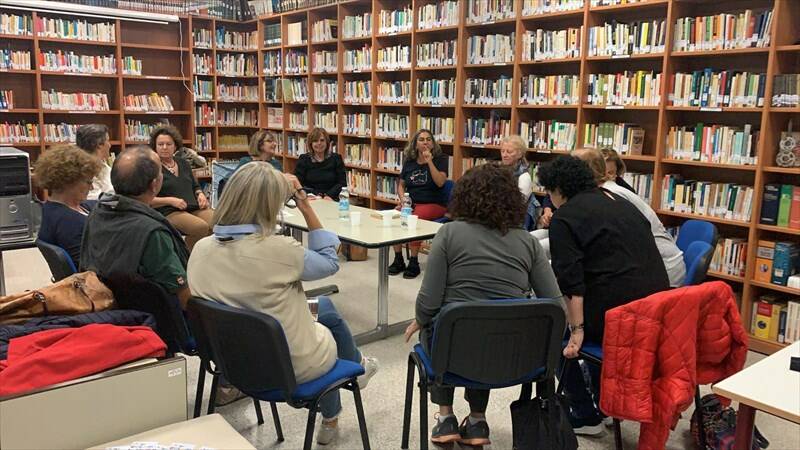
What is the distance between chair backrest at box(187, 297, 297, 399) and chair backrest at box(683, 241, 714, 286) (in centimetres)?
194

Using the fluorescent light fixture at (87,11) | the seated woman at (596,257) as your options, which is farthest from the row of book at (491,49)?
the fluorescent light fixture at (87,11)

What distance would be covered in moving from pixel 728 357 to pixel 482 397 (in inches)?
37.7

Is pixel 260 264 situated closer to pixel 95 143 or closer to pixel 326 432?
pixel 326 432

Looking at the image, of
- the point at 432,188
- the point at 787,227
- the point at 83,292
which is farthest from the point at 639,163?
the point at 83,292

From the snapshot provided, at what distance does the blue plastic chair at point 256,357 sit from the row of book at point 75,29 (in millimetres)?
5969

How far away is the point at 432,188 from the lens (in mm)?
5477

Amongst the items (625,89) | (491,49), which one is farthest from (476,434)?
(491,49)

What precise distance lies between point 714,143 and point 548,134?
4.30ft

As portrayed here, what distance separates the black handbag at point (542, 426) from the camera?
2.29 m

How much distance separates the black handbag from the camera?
2295 mm

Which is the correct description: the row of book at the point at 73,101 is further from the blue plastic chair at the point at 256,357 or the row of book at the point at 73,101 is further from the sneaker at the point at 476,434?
the sneaker at the point at 476,434

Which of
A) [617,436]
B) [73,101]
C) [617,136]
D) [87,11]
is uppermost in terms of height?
[87,11]

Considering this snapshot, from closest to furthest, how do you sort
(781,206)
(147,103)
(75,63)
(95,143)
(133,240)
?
(133,240) < (781,206) < (95,143) < (75,63) < (147,103)

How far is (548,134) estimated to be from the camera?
16.6 feet
